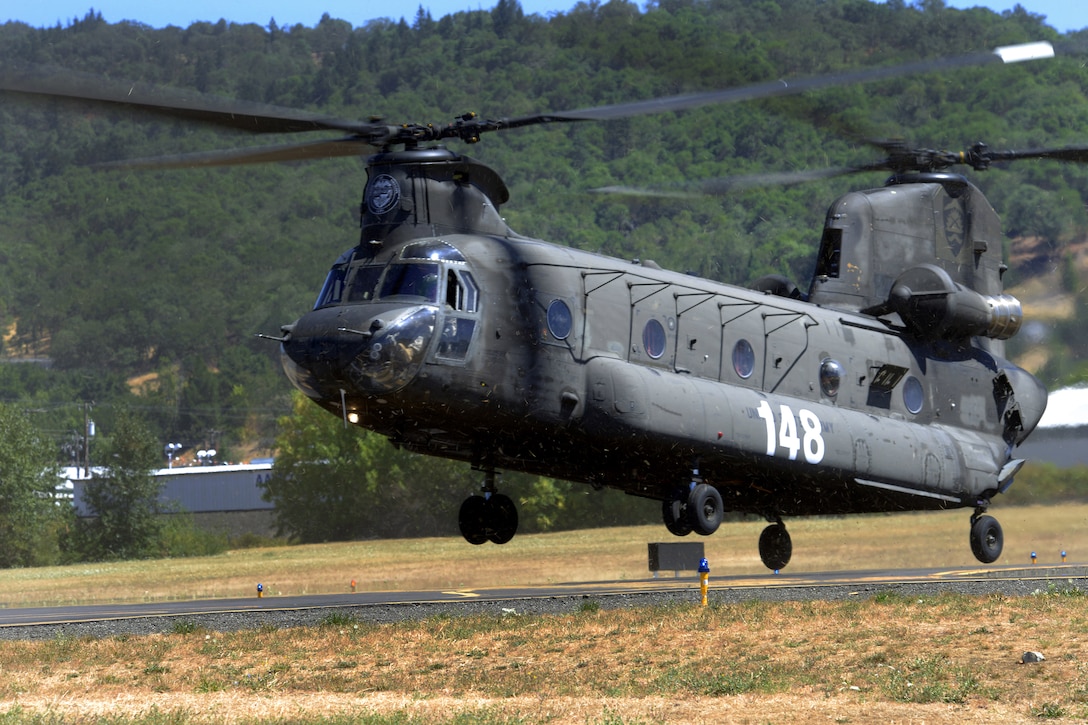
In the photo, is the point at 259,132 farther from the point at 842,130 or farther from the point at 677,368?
the point at 842,130

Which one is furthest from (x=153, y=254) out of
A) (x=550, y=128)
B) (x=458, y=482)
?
(x=458, y=482)

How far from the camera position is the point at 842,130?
2703 cm

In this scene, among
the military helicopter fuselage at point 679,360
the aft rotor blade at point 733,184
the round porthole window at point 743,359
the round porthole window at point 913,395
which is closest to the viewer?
the military helicopter fuselage at point 679,360

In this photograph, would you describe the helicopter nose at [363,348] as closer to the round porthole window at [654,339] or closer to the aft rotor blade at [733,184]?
the round porthole window at [654,339]

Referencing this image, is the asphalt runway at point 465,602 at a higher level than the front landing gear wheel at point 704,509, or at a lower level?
lower

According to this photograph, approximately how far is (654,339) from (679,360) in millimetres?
668

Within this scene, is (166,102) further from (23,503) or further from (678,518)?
(23,503)

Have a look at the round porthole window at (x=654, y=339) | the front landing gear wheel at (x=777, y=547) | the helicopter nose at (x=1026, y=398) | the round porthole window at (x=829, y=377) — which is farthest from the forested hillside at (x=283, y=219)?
the round porthole window at (x=654, y=339)

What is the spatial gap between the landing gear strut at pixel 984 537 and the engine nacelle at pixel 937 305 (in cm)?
A: 400

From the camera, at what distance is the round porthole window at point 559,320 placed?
22.7 meters

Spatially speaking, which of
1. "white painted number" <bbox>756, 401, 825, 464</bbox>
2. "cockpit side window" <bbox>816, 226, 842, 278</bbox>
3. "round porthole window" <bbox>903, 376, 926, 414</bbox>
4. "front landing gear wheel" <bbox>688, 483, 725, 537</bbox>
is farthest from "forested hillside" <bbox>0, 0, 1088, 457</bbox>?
"front landing gear wheel" <bbox>688, 483, 725, 537</bbox>

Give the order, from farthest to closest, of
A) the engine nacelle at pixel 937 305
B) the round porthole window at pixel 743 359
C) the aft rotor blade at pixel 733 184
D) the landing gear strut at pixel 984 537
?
the landing gear strut at pixel 984 537 → the engine nacelle at pixel 937 305 → the aft rotor blade at pixel 733 184 → the round porthole window at pixel 743 359

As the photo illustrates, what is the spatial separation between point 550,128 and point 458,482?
118750 mm

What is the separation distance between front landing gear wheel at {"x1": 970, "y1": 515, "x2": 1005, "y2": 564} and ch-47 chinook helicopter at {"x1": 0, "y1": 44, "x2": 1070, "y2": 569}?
52mm
